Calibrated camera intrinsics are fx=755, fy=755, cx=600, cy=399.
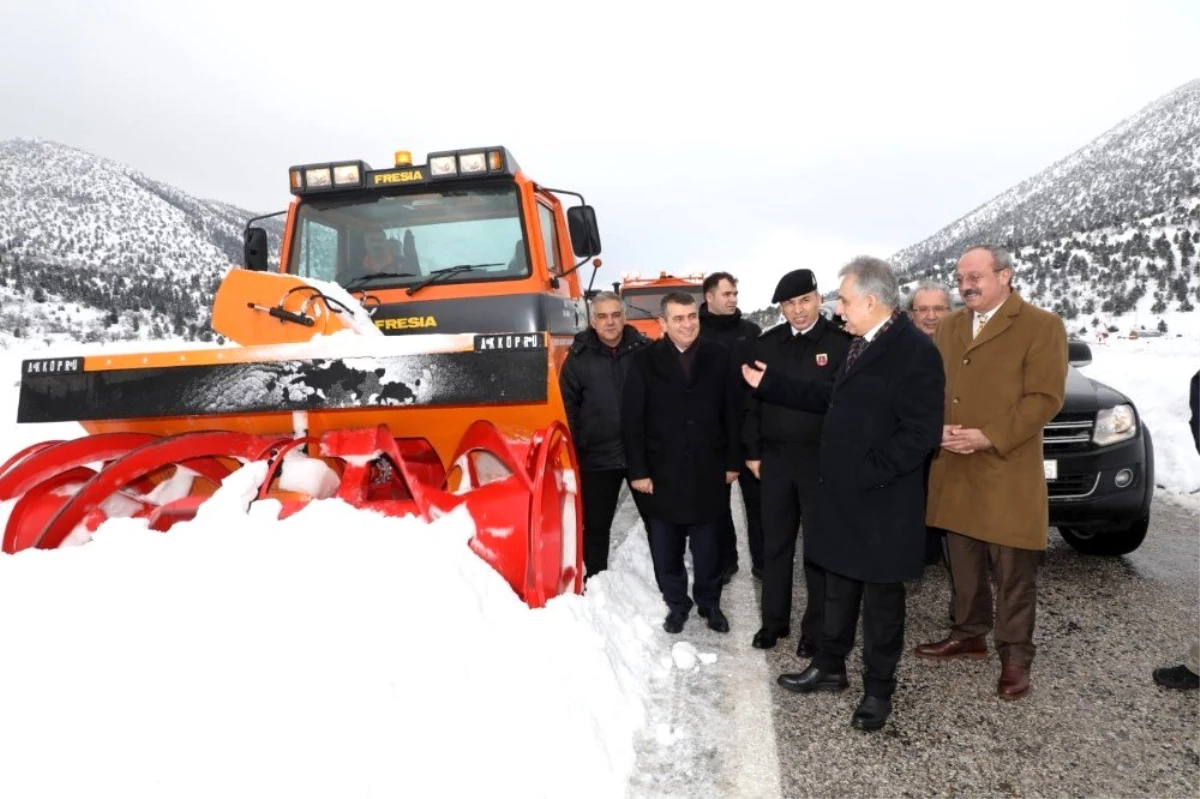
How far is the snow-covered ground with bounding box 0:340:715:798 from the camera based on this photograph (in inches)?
78.1

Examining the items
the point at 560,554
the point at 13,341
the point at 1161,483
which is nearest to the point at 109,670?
the point at 560,554

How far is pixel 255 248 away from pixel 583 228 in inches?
90.2

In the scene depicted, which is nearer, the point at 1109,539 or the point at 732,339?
the point at 1109,539

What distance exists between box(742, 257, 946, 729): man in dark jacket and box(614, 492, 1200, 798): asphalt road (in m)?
0.25

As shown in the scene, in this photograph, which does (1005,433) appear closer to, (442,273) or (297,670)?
(297,670)

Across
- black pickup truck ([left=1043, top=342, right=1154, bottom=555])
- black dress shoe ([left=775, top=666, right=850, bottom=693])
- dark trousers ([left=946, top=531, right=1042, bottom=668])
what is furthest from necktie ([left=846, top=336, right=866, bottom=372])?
black pickup truck ([left=1043, top=342, right=1154, bottom=555])

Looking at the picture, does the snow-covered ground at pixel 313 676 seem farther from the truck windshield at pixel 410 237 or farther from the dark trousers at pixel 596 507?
the truck windshield at pixel 410 237

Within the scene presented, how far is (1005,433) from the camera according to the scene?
3.14m

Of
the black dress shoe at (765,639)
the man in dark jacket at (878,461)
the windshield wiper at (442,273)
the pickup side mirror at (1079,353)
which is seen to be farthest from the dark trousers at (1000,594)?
the windshield wiper at (442,273)

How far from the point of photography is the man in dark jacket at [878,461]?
9.23ft

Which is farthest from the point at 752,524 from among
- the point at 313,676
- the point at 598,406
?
the point at 313,676

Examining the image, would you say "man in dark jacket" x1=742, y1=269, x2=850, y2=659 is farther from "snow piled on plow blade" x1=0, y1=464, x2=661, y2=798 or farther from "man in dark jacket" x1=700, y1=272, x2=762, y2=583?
"snow piled on plow blade" x1=0, y1=464, x2=661, y2=798

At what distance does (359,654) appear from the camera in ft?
7.77

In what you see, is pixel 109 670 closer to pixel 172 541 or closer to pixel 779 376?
pixel 172 541
